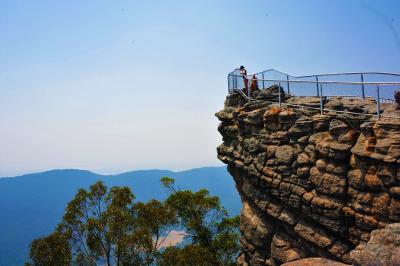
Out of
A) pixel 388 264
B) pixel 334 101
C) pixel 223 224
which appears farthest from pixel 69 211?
pixel 388 264

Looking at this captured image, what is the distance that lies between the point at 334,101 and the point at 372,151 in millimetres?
5017

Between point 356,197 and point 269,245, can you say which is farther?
point 269,245

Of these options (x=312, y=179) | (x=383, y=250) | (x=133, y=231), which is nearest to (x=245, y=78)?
(x=312, y=179)

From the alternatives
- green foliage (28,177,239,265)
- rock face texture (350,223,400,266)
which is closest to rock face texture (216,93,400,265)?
rock face texture (350,223,400,266)

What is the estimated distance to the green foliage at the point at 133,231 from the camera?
123ft

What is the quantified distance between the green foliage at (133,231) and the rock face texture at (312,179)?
11.2m

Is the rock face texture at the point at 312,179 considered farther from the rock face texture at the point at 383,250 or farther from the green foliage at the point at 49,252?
the green foliage at the point at 49,252

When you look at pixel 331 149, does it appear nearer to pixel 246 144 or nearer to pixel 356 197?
pixel 356 197

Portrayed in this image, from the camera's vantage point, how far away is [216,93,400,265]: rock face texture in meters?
19.3

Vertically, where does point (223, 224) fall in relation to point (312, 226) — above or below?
below

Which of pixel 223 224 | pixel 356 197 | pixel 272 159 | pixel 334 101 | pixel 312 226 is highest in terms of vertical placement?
pixel 334 101

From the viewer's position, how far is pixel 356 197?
20.3 m

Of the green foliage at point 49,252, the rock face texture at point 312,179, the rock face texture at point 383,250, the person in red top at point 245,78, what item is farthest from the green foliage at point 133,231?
the rock face texture at point 383,250

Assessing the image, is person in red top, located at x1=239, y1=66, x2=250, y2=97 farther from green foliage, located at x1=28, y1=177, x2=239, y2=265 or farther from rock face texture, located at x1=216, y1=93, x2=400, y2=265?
green foliage, located at x1=28, y1=177, x2=239, y2=265
